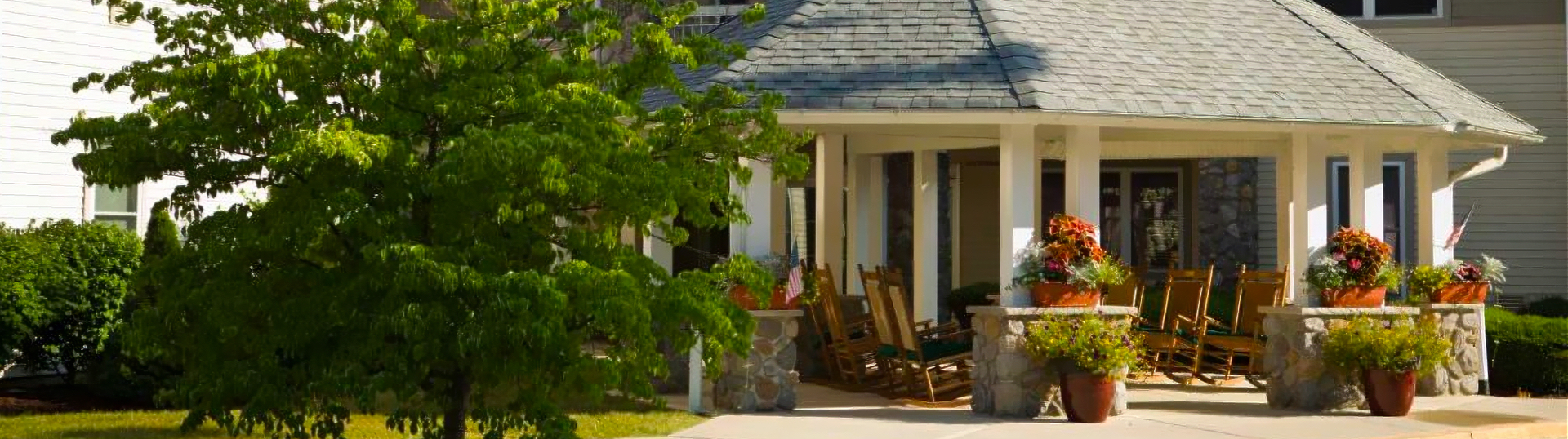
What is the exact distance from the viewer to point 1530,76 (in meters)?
20.0

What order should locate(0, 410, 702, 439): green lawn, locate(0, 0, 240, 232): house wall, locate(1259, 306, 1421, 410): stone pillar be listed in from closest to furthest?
locate(0, 410, 702, 439): green lawn, locate(1259, 306, 1421, 410): stone pillar, locate(0, 0, 240, 232): house wall

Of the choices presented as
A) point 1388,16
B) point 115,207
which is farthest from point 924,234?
point 115,207

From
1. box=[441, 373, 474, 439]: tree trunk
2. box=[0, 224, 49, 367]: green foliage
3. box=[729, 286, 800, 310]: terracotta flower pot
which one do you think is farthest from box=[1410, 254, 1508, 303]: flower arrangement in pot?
box=[0, 224, 49, 367]: green foliage

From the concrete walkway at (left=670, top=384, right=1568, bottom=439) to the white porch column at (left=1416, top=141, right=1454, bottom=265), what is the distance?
1.51 metres

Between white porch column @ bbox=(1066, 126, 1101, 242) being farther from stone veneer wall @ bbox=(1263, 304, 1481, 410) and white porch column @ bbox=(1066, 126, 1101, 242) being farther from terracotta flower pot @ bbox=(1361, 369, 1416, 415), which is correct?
terracotta flower pot @ bbox=(1361, 369, 1416, 415)

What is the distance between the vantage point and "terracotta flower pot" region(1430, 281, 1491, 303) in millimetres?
13945

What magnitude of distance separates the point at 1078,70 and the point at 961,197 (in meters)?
8.67

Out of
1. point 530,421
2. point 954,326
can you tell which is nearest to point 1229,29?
point 954,326

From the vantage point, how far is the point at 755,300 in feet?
40.2

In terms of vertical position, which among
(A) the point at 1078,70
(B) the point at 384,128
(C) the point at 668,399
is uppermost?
(A) the point at 1078,70

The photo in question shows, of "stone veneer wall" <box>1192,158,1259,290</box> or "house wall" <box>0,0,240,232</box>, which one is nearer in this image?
"house wall" <box>0,0,240,232</box>

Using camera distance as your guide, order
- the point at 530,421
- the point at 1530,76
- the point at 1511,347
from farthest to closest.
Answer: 1. the point at 1530,76
2. the point at 1511,347
3. the point at 530,421

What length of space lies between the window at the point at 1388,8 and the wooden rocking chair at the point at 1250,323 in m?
6.93

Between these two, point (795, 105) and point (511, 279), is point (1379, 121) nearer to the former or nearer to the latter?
point (795, 105)
